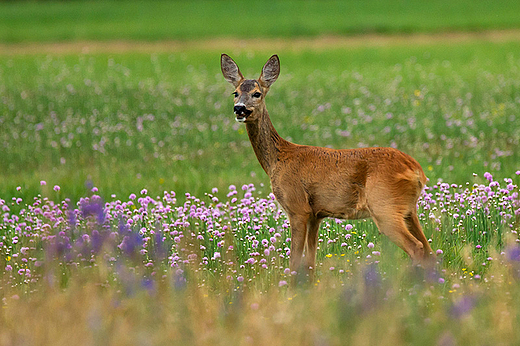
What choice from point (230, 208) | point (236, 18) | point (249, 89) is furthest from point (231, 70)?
point (236, 18)

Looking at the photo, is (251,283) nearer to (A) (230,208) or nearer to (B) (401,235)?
(B) (401,235)

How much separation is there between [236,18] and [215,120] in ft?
88.8

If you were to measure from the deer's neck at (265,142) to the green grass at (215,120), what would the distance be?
307 cm

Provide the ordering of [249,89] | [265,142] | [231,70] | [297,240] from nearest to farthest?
[297,240] < [249,89] < [265,142] < [231,70]

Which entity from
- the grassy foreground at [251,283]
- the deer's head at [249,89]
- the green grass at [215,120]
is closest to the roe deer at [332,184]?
the deer's head at [249,89]

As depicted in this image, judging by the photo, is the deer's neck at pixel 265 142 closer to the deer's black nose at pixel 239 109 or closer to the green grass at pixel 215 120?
the deer's black nose at pixel 239 109

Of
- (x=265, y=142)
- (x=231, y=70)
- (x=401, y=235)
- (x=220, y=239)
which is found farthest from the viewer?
(x=220, y=239)

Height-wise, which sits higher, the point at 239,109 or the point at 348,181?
the point at 239,109

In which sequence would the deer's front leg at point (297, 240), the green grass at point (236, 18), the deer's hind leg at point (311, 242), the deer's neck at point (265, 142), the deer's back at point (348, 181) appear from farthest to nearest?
1. the green grass at point (236, 18)
2. the deer's neck at point (265, 142)
3. the deer's hind leg at point (311, 242)
4. the deer's front leg at point (297, 240)
5. the deer's back at point (348, 181)

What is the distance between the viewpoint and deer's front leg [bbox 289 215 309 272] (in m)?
5.55

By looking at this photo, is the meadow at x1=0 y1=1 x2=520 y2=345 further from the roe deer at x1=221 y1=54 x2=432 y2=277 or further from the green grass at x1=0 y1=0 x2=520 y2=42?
the green grass at x1=0 y1=0 x2=520 y2=42

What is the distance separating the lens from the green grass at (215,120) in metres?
10.3

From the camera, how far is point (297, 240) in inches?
219

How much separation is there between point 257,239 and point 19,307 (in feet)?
8.77
